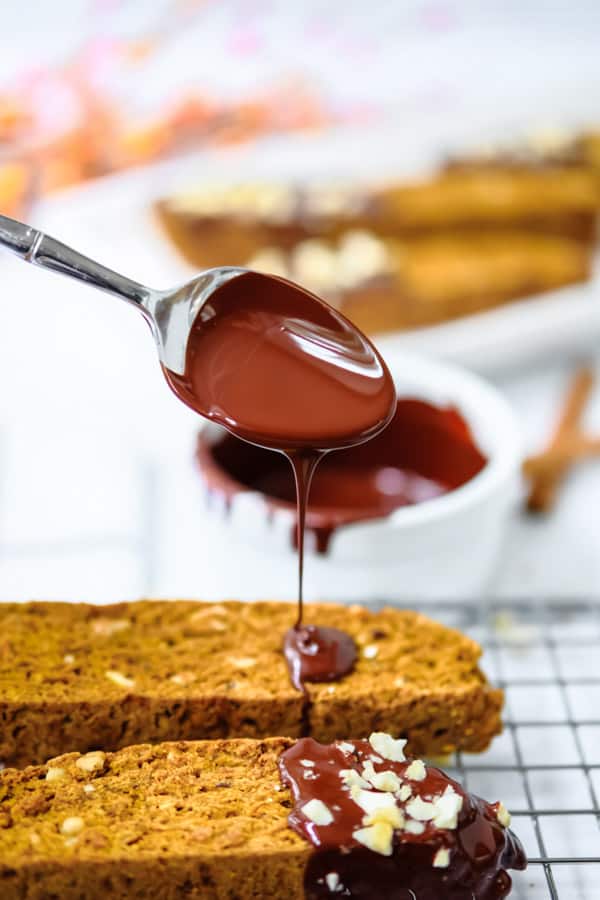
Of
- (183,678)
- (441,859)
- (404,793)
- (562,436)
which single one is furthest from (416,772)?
(562,436)

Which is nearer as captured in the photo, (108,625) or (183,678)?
(183,678)

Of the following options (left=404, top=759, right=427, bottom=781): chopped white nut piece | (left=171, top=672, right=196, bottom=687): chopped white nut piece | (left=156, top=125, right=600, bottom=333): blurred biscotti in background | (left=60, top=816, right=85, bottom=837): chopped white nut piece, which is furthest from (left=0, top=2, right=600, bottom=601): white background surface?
(left=60, top=816, right=85, bottom=837): chopped white nut piece

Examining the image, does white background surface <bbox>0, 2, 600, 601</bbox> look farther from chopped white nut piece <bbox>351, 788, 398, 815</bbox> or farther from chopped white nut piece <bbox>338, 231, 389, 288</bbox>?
chopped white nut piece <bbox>351, 788, 398, 815</bbox>

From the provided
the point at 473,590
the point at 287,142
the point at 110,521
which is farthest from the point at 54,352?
the point at 473,590

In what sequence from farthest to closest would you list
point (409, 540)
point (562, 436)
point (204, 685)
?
point (562, 436) < point (409, 540) < point (204, 685)

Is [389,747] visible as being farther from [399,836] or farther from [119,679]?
[119,679]

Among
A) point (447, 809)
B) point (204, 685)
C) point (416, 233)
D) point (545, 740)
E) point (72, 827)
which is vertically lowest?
point (72, 827)

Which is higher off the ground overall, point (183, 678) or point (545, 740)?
point (545, 740)
